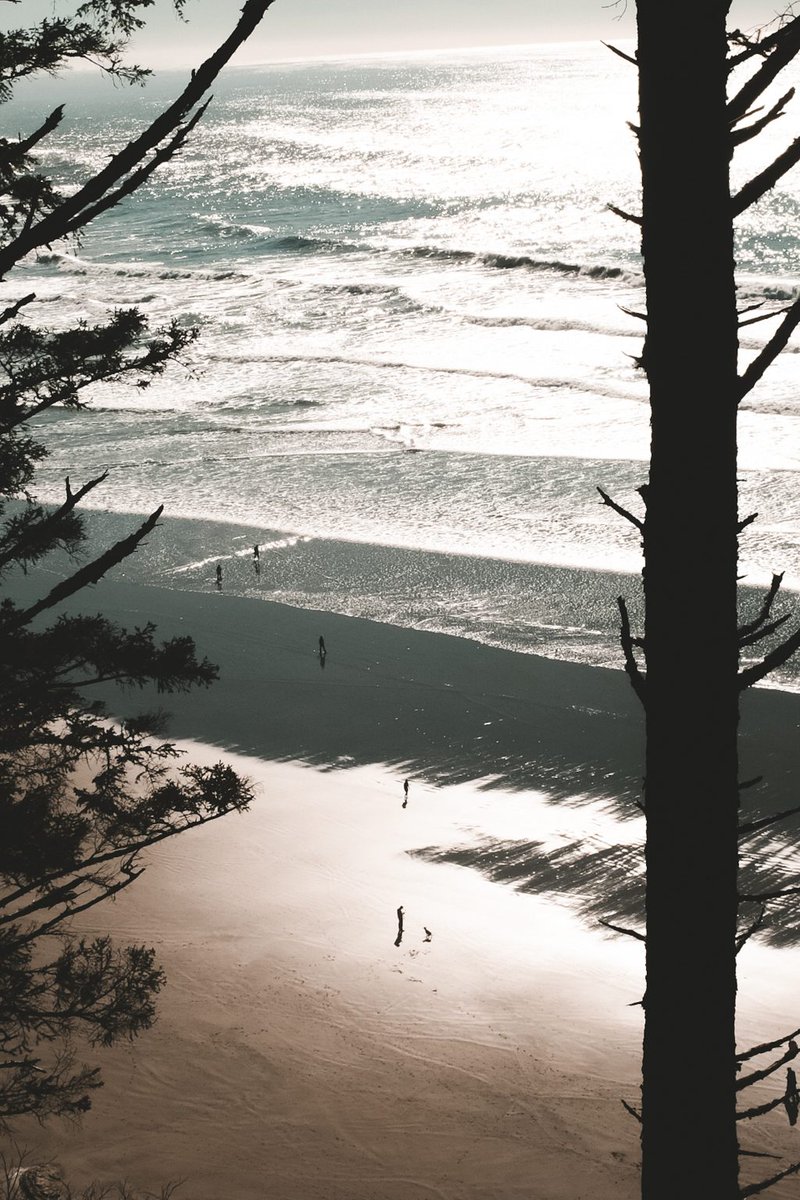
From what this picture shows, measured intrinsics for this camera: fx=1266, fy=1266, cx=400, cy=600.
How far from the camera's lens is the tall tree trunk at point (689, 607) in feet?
9.29

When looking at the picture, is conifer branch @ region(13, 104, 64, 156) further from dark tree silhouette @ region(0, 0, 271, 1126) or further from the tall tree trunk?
the tall tree trunk

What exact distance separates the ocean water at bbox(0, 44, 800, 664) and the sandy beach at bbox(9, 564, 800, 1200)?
2526 mm

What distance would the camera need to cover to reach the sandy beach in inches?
314

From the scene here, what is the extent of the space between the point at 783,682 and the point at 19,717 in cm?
1033

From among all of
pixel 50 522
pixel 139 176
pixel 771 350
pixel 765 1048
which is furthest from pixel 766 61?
pixel 50 522

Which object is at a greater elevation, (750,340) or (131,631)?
(750,340)

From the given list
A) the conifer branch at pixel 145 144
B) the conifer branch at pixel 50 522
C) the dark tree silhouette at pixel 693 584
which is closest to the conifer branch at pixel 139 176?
the conifer branch at pixel 145 144


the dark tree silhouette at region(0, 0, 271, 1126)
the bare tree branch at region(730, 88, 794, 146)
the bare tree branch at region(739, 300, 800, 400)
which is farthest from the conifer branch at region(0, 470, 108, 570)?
the bare tree branch at region(730, 88, 794, 146)

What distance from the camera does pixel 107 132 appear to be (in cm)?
13825

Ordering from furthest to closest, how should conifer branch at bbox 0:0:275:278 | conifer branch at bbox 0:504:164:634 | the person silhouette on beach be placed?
1. the person silhouette on beach
2. conifer branch at bbox 0:504:164:634
3. conifer branch at bbox 0:0:275:278

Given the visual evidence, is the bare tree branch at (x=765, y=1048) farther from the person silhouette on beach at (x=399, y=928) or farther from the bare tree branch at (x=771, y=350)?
the person silhouette on beach at (x=399, y=928)

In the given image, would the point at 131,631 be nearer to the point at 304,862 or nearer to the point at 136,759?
the point at 304,862

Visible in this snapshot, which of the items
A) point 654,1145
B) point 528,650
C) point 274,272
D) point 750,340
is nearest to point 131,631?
point 528,650

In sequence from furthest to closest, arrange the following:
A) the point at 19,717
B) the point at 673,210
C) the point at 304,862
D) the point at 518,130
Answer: the point at 518,130
the point at 304,862
the point at 19,717
the point at 673,210
